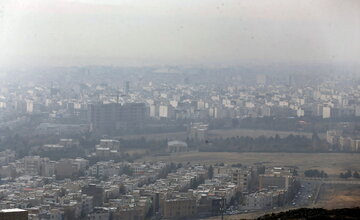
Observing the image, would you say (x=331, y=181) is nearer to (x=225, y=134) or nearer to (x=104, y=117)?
(x=225, y=134)

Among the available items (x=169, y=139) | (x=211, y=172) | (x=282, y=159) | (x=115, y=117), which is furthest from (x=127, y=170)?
(x=115, y=117)

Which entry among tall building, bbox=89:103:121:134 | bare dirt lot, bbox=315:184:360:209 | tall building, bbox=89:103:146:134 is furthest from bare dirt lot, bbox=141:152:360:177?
tall building, bbox=89:103:121:134

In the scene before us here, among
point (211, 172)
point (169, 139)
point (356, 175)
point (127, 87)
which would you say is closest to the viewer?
point (356, 175)

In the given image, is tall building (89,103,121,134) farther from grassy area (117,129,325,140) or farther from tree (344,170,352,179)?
tree (344,170,352,179)

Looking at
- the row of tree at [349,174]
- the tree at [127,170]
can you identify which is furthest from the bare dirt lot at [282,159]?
the tree at [127,170]

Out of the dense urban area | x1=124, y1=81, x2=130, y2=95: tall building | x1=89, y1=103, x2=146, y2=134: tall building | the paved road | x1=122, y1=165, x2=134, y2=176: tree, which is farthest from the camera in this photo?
x1=124, y1=81, x2=130, y2=95: tall building

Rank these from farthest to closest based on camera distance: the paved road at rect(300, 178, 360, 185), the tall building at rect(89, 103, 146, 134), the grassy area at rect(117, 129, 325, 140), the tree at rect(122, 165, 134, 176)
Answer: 1. the tall building at rect(89, 103, 146, 134)
2. the grassy area at rect(117, 129, 325, 140)
3. the tree at rect(122, 165, 134, 176)
4. the paved road at rect(300, 178, 360, 185)

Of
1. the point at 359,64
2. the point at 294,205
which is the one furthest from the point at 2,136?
the point at 294,205

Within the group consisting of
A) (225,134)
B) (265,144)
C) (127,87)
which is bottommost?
(265,144)
